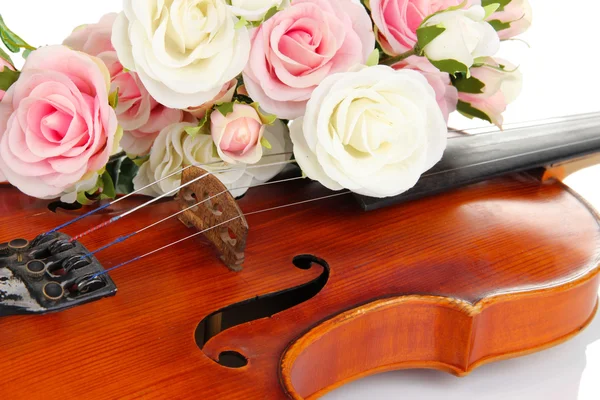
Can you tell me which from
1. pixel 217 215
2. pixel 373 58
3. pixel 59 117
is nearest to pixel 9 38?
pixel 59 117

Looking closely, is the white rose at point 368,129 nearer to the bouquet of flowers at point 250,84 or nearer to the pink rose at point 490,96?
the bouquet of flowers at point 250,84

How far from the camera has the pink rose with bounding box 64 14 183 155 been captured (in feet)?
3.93

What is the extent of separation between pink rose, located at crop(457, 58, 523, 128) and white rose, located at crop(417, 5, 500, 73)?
0.21 meters

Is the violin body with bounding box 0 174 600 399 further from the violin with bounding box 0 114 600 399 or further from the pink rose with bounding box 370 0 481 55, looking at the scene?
the pink rose with bounding box 370 0 481 55

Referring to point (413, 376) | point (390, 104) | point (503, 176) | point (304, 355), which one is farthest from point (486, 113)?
point (304, 355)

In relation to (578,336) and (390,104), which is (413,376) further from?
(390,104)

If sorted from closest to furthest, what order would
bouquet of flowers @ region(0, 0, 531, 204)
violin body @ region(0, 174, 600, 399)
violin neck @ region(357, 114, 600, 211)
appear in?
violin body @ region(0, 174, 600, 399)
bouquet of flowers @ region(0, 0, 531, 204)
violin neck @ region(357, 114, 600, 211)

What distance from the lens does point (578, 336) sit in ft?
4.78

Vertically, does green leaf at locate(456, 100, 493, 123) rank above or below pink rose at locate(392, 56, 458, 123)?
below

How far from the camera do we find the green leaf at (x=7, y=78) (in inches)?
44.7

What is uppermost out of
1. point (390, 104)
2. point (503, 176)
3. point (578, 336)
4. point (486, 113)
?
point (390, 104)

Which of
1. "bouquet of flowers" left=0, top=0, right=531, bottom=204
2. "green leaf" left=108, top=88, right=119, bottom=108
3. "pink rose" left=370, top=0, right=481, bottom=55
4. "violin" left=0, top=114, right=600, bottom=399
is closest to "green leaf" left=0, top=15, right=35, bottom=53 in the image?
"bouquet of flowers" left=0, top=0, right=531, bottom=204

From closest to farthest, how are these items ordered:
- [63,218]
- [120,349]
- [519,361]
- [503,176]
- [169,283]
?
1. [120,349]
2. [169,283]
3. [63,218]
4. [519,361]
5. [503,176]

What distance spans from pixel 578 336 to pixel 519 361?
0.16m
